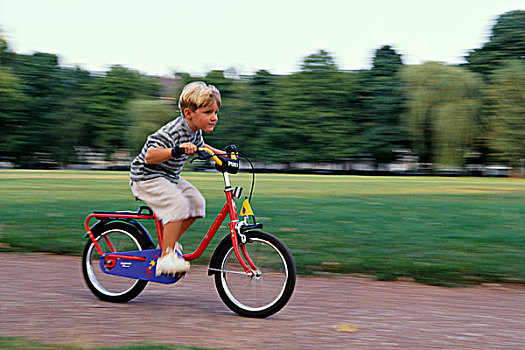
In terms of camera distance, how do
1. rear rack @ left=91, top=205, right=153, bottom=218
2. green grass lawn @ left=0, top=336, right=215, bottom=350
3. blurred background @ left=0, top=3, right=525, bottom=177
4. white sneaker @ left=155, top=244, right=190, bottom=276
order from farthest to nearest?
blurred background @ left=0, top=3, right=525, bottom=177 → rear rack @ left=91, top=205, right=153, bottom=218 → white sneaker @ left=155, top=244, right=190, bottom=276 → green grass lawn @ left=0, top=336, right=215, bottom=350

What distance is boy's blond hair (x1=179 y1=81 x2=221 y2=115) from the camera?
4852 millimetres

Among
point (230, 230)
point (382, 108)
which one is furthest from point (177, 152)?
point (382, 108)

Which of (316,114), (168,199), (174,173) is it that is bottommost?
(168,199)

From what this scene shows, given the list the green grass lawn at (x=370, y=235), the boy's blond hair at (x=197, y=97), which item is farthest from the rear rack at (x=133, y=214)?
the green grass lawn at (x=370, y=235)

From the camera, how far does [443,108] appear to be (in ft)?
165

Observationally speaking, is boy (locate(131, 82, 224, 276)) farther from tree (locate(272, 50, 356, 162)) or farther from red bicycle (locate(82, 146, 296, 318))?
tree (locate(272, 50, 356, 162))

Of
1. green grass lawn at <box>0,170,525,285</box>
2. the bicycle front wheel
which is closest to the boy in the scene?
the bicycle front wheel

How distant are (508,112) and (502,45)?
33.8ft

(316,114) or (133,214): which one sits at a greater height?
(316,114)

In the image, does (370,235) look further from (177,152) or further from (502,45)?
(502,45)

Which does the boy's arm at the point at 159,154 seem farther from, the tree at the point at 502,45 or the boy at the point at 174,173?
the tree at the point at 502,45

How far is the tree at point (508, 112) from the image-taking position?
172ft

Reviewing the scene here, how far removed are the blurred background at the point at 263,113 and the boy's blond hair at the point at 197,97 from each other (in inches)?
2039

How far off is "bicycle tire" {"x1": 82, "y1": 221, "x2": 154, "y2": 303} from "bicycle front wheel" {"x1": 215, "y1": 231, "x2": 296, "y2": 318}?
70 centimetres
